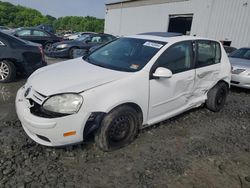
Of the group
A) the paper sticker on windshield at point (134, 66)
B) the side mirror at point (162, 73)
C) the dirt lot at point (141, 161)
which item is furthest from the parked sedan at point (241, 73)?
the paper sticker on windshield at point (134, 66)

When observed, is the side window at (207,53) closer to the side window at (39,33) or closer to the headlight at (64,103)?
the headlight at (64,103)

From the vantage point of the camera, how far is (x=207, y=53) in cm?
431

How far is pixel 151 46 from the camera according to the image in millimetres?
3510

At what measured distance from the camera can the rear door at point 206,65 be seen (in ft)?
13.1

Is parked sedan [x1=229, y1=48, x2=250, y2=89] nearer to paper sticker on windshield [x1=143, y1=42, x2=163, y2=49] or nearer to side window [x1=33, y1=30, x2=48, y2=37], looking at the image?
paper sticker on windshield [x1=143, y1=42, x2=163, y2=49]

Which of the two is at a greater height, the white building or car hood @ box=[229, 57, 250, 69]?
the white building

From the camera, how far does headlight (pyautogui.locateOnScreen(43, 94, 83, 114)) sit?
2.57 metres

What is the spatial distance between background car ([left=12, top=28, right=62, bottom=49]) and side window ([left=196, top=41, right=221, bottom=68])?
975cm

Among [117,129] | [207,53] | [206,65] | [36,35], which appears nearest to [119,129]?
[117,129]

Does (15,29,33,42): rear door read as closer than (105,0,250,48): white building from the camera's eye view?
Yes

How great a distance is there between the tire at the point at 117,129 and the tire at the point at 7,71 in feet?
12.6

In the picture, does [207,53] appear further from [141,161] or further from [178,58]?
[141,161]

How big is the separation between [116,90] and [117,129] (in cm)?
53

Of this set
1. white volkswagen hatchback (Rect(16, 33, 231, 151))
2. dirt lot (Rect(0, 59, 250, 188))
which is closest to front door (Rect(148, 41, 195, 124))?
white volkswagen hatchback (Rect(16, 33, 231, 151))
